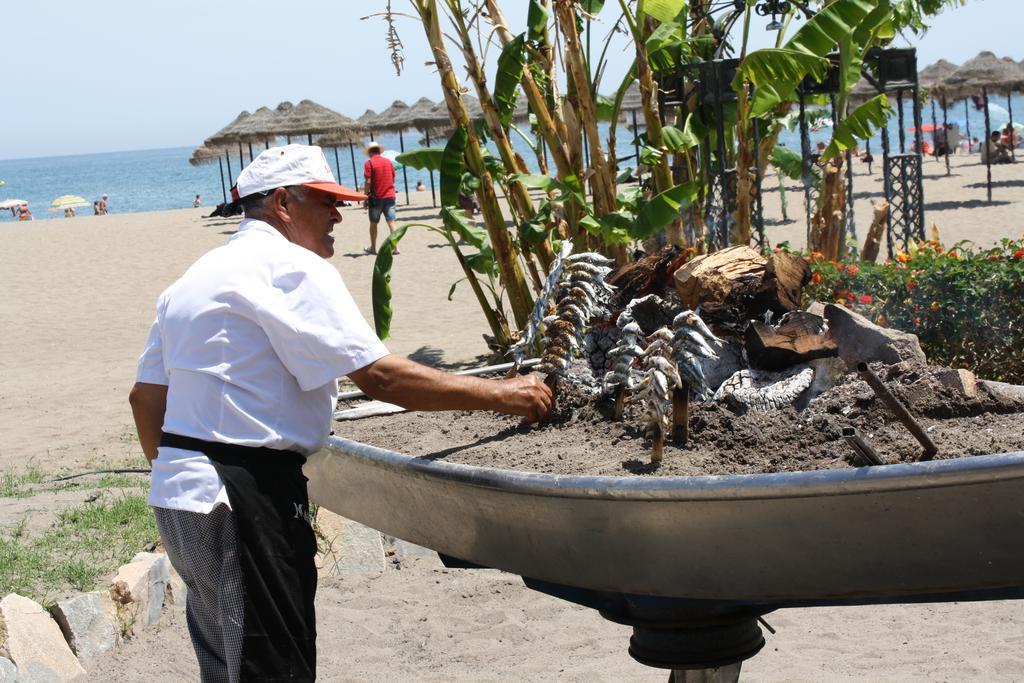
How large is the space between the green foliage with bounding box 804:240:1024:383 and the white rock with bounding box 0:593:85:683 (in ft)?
10.5

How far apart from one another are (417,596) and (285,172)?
264 centimetres

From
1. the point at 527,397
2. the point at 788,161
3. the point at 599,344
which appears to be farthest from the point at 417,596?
the point at 788,161

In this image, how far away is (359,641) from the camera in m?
4.16

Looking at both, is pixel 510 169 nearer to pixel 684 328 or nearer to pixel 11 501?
pixel 11 501

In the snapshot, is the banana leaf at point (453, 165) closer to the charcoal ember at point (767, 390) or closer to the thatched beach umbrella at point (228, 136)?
the charcoal ember at point (767, 390)

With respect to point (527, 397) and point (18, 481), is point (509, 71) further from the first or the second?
point (527, 397)

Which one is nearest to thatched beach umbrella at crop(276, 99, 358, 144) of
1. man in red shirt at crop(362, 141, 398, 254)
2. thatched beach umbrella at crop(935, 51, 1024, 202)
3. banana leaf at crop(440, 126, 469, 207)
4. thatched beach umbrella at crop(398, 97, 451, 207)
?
thatched beach umbrella at crop(398, 97, 451, 207)

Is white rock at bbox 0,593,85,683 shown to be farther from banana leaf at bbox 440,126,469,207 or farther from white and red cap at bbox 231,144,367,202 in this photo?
banana leaf at bbox 440,126,469,207

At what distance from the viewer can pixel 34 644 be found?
12.0ft

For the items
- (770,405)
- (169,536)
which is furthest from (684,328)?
(169,536)

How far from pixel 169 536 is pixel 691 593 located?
106cm

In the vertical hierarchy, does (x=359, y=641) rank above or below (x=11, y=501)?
below

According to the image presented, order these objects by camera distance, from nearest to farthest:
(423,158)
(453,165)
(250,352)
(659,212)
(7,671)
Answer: (250,352) < (7,671) < (659,212) < (453,165) < (423,158)

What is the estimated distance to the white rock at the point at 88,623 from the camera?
3.84 metres
